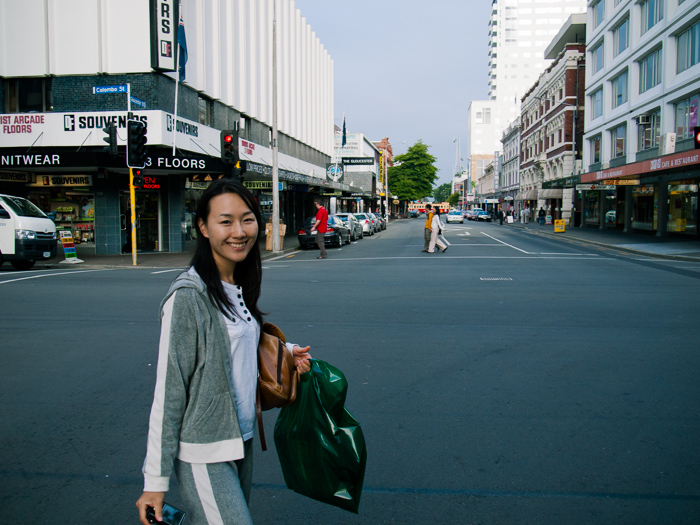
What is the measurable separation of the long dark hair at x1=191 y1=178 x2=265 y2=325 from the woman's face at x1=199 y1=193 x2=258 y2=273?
2 cm

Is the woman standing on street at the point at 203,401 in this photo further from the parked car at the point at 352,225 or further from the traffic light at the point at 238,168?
the parked car at the point at 352,225

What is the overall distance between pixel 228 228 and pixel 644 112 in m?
35.8

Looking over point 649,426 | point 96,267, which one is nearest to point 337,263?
point 96,267

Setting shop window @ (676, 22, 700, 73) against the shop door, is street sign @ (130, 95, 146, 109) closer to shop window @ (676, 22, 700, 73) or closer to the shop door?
the shop door

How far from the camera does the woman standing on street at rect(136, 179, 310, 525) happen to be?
205cm

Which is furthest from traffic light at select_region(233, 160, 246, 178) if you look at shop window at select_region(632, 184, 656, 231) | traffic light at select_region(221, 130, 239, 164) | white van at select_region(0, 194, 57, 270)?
shop window at select_region(632, 184, 656, 231)

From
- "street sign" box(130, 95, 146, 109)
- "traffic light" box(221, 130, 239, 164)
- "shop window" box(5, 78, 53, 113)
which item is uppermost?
"shop window" box(5, 78, 53, 113)

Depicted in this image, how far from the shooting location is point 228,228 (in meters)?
2.31

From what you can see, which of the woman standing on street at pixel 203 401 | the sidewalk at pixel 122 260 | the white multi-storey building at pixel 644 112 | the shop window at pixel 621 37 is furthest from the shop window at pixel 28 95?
the shop window at pixel 621 37

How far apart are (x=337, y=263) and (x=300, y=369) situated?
1570 cm

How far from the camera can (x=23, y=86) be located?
21078 millimetres

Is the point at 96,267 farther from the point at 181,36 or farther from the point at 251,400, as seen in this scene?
the point at 251,400

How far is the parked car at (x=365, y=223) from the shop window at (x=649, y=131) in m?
16.7

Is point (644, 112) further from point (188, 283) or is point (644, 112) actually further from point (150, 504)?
point (150, 504)
